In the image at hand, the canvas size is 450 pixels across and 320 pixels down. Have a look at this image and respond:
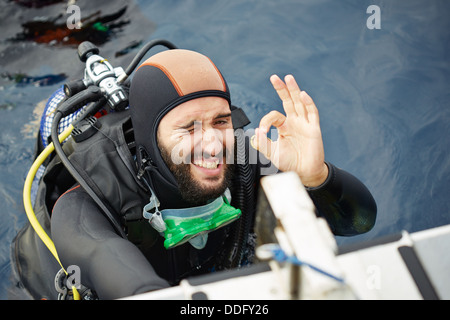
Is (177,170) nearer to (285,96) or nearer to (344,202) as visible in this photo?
(285,96)

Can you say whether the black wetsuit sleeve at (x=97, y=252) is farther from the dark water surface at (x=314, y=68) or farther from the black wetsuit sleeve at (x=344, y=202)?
the dark water surface at (x=314, y=68)

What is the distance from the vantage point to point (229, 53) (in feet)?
13.3

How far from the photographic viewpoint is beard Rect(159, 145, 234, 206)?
6.12 ft

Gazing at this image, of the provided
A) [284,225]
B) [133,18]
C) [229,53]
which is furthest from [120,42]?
[284,225]

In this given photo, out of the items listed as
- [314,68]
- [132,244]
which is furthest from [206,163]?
[314,68]

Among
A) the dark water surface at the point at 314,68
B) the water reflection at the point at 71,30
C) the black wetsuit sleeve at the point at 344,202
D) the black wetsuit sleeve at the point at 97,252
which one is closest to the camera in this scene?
the black wetsuit sleeve at the point at 97,252

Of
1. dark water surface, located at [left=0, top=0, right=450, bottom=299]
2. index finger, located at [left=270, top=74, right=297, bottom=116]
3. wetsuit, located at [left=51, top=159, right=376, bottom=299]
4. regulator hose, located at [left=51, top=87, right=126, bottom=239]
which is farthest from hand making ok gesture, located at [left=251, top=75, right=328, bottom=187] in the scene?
dark water surface, located at [left=0, top=0, right=450, bottom=299]

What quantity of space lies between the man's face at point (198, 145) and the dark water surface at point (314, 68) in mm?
1477

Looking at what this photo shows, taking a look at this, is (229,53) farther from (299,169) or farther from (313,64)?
(299,169)

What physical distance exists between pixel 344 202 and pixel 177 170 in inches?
31.3

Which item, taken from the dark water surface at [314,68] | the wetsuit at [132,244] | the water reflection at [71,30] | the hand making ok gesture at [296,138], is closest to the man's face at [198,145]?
the hand making ok gesture at [296,138]

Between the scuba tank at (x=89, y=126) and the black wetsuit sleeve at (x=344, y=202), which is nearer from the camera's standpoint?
the scuba tank at (x=89, y=126)

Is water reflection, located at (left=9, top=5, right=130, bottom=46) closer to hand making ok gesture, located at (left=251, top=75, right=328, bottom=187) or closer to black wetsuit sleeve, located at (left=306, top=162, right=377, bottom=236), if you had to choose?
hand making ok gesture, located at (left=251, top=75, right=328, bottom=187)

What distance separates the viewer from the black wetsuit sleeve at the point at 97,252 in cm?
135
